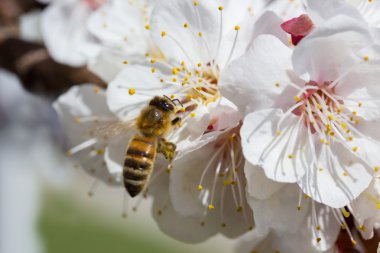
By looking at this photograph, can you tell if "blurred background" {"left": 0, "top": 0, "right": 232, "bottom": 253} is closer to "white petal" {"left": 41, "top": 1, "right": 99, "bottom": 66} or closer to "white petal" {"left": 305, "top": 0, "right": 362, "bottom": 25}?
"white petal" {"left": 41, "top": 1, "right": 99, "bottom": 66}

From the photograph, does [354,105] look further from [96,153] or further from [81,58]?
[81,58]

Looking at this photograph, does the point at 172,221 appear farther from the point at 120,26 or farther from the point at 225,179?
the point at 120,26

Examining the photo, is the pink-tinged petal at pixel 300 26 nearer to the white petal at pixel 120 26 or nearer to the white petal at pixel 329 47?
the white petal at pixel 329 47

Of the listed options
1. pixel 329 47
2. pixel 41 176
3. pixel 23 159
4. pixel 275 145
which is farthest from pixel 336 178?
pixel 41 176

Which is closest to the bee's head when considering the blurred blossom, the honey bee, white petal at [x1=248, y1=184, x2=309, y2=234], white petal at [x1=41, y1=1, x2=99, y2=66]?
the honey bee

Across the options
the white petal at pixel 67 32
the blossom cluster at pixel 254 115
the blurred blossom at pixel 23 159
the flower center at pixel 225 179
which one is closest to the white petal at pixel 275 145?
the blossom cluster at pixel 254 115

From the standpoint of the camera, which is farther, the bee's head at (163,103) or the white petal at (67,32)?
the white petal at (67,32)

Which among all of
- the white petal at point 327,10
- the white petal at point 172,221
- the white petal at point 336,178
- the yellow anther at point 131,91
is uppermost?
the white petal at point 327,10
